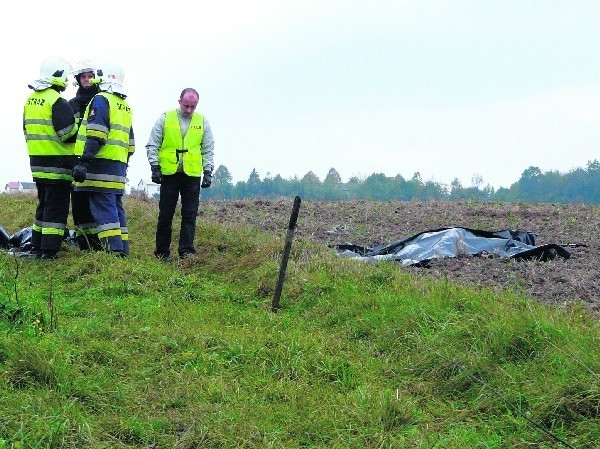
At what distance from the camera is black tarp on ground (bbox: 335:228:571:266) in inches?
329

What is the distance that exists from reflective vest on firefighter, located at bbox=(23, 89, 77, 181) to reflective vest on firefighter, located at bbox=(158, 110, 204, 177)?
113 centimetres

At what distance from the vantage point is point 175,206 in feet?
29.0

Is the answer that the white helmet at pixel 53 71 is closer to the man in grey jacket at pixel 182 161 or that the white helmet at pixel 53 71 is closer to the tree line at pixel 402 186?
the man in grey jacket at pixel 182 161

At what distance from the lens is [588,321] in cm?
523

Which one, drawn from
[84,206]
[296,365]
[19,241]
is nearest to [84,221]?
[84,206]

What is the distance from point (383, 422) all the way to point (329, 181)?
4391cm

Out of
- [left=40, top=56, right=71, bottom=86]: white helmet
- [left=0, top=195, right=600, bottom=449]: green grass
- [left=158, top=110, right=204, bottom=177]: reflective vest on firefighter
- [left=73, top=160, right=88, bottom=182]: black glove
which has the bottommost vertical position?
[left=0, top=195, right=600, bottom=449]: green grass

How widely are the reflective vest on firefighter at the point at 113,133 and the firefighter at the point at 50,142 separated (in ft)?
0.78

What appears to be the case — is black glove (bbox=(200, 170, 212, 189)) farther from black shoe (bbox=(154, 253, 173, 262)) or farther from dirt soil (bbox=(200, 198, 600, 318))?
dirt soil (bbox=(200, 198, 600, 318))

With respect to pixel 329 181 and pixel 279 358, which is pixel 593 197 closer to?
pixel 329 181

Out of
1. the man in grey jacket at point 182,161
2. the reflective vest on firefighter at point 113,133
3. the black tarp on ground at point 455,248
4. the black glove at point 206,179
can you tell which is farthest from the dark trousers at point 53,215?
the black tarp on ground at point 455,248

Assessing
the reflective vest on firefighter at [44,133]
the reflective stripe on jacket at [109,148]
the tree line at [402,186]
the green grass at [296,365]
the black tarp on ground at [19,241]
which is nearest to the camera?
the green grass at [296,365]

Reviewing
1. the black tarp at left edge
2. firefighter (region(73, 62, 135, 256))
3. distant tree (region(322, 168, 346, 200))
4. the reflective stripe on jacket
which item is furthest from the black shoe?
distant tree (region(322, 168, 346, 200))

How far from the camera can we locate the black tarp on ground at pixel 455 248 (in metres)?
8.37
